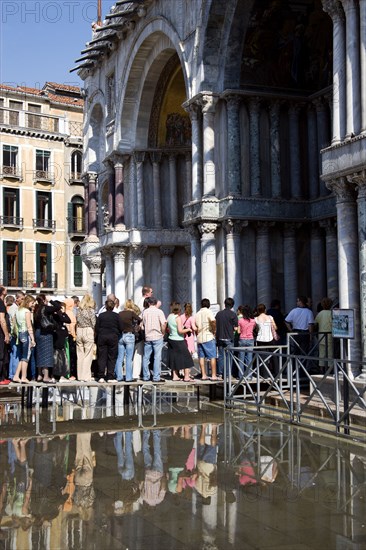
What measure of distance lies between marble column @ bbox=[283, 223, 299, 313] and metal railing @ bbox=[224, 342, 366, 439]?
13.3 ft

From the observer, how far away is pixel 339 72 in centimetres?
1353

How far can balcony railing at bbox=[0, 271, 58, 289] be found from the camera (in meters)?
45.4

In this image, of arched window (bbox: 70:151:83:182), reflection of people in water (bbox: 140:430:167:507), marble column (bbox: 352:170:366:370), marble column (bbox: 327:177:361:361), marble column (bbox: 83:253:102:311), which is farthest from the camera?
arched window (bbox: 70:151:83:182)

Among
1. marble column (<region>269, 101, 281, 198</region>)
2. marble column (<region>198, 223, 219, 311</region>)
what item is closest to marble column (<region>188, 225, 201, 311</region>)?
marble column (<region>198, 223, 219, 311</region>)

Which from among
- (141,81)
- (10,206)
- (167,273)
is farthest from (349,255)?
(10,206)

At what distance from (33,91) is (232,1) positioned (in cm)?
3279

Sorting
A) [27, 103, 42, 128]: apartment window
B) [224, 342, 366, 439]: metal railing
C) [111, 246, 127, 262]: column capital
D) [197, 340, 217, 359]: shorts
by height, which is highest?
[27, 103, 42, 128]: apartment window

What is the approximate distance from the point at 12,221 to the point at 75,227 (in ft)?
14.2

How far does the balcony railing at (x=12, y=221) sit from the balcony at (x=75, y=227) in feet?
10.6

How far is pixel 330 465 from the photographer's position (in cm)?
898

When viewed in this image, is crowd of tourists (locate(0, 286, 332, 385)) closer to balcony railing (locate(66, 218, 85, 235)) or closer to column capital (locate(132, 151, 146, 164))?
column capital (locate(132, 151, 146, 164))

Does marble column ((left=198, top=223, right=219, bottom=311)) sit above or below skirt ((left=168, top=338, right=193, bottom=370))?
above

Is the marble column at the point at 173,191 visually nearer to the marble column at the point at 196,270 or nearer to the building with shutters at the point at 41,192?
the marble column at the point at 196,270

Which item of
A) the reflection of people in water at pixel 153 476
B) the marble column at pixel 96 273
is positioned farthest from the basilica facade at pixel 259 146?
the marble column at pixel 96 273
